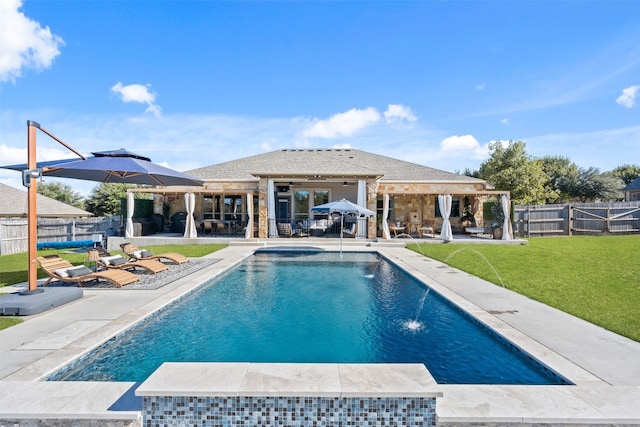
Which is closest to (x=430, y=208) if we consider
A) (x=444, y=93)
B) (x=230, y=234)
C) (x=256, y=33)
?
(x=444, y=93)

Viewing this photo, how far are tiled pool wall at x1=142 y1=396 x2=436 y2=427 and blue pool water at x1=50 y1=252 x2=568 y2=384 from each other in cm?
125

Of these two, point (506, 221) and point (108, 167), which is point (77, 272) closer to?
point (108, 167)

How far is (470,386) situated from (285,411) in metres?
2.06

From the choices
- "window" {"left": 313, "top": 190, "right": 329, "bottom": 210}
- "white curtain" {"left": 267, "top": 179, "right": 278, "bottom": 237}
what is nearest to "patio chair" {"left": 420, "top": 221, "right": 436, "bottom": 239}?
"window" {"left": 313, "top": 190, "right": 329, "bottom": 210}

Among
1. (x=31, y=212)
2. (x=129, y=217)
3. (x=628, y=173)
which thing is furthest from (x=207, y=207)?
(x=628, y=173)

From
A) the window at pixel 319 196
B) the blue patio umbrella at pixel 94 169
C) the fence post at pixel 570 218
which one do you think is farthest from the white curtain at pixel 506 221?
the blue patio umbrella at pixel 94 169

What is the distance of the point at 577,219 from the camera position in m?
21.0

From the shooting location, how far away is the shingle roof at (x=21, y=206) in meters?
22.3

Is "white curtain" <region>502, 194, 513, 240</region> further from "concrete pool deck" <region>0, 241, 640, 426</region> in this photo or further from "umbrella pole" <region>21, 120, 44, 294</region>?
"umbrella pole" <region>21, 120, 44, 294</region>

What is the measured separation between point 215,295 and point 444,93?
17.9 m

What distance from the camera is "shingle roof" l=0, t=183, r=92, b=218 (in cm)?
2228

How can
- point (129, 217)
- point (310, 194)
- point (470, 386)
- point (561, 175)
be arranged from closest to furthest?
point (470, 386), point (129, 217), point (310, 194), point (561, 175)

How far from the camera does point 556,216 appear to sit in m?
21.1

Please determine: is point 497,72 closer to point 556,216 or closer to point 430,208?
point 430,208
